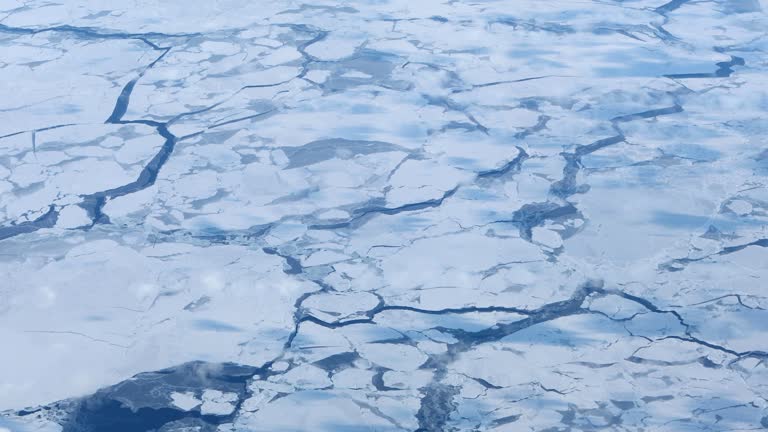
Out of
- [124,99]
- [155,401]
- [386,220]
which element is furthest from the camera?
[124,99]

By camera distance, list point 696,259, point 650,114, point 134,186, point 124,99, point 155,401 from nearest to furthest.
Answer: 1. point 155,401
2. point 696,259
3. point 134,186
4. point 650,114
5. point 124,99

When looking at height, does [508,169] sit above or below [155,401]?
above

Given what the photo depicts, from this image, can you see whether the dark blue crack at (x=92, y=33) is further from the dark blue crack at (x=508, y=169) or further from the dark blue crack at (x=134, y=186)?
the dark blue crack at (x=508, y=169)

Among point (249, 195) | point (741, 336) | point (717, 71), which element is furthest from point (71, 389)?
point (717, 71)

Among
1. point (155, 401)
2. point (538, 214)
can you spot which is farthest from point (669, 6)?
point (155, 401)

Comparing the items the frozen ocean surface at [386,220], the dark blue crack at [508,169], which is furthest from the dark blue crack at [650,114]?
the dark blue crack at [508,169]

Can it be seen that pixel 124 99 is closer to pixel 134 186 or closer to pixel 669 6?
pixel 134 186

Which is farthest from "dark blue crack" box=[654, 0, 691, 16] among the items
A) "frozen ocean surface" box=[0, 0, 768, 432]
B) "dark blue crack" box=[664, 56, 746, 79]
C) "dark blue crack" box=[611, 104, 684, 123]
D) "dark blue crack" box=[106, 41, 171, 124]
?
"dark blue crack" box=[106, 41, 171, 124]
